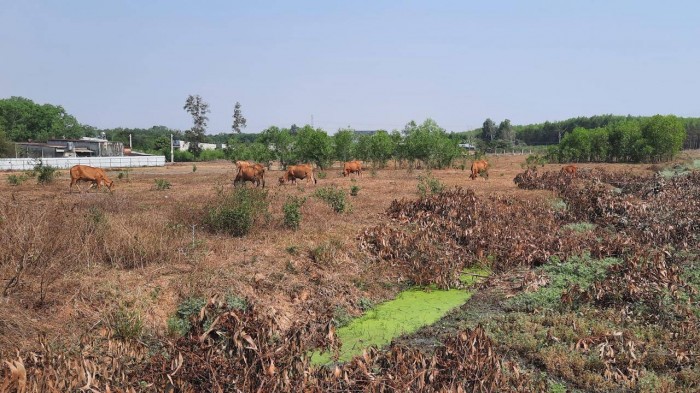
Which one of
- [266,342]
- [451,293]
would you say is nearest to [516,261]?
[451,293]

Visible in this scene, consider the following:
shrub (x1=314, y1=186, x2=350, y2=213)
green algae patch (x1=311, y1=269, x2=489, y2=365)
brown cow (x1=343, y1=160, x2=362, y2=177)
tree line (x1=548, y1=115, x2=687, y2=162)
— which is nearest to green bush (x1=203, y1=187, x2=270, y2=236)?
shrub (x1=314, y1=186, x2=350, y2=213)

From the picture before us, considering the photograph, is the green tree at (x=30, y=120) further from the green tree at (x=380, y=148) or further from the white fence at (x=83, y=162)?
the green tree at (x=380, y=148)

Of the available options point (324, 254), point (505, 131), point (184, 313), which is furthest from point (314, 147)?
point (505, 131)

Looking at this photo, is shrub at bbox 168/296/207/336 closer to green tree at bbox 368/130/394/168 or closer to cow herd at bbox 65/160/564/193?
cow herd at bbox 65/160/564/193

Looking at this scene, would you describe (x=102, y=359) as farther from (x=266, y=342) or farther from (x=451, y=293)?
(x=451, y=293)

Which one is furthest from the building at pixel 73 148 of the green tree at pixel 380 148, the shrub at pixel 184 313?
the shrub at pixel 184 313

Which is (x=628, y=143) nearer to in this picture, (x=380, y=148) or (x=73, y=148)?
(x=380, y=148)

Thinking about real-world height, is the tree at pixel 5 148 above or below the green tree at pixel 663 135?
below

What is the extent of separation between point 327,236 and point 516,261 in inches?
169

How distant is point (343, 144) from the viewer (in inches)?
1750

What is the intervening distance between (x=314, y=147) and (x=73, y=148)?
119 ft

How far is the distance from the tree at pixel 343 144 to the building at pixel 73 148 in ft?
111

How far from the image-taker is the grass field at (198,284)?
668 cm

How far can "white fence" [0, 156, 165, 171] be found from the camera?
41.5m
